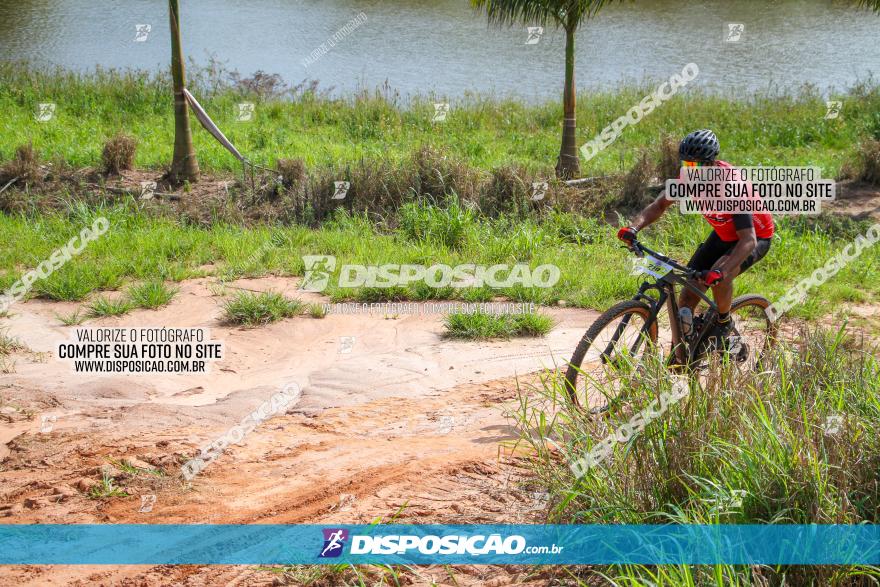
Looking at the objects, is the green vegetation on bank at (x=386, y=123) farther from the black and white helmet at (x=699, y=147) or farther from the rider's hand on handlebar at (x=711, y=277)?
the rider's hand on handlebar at (x=711, y=277)

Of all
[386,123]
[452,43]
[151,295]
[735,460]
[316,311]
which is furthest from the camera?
[452,43]

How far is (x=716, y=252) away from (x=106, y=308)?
5.44m

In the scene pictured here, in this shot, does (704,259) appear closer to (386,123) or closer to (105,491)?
(105,491)

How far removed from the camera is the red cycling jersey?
18.6 ft

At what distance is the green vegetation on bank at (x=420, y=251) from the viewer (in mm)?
8727

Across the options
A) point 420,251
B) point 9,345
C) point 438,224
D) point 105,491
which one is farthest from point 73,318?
point 438,224

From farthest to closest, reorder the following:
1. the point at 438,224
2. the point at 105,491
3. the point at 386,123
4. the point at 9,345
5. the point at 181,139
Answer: the point at 386,123, the point at 181,139, the point at 438,224, the point at 9,345, the point at 105,491

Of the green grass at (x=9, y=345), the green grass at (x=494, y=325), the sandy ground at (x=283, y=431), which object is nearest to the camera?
the sandy ground at (x=283, y=431)

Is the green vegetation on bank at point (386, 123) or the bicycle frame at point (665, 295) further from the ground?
the green vegetation on bank at point (386, 123)

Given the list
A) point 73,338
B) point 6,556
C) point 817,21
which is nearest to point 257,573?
point 6,556

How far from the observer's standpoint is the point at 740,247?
5.61 meters

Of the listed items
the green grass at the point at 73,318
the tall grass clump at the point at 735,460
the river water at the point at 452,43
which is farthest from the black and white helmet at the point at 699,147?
the river water at the point at 452,43

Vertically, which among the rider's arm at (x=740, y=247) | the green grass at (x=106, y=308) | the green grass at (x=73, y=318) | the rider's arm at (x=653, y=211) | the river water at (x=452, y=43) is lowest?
the green grass at (x=73, y=318)

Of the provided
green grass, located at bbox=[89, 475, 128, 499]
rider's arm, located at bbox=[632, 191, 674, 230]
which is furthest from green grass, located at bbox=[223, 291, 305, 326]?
rider's arm, located at bbox=[632, 191, 674, 230]
